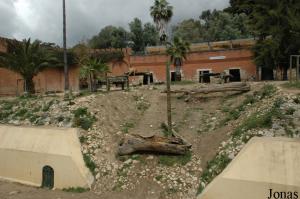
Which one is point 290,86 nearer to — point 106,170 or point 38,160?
point 106,170

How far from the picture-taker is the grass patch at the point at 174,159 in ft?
55.7

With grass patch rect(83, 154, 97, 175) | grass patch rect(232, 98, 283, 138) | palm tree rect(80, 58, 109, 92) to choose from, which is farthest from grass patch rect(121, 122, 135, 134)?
palm tree rect(80, 58, 109, 92)

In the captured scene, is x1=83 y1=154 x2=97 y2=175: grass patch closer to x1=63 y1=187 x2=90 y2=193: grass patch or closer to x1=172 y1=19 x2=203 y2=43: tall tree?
x1=63 y1=187 x2=90 y2=193: grass patch

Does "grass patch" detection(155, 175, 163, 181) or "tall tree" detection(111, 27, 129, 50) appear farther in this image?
"tall tree" detection(111, 27, 129, 50)

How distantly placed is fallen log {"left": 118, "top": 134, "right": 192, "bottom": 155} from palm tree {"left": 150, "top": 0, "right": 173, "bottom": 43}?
25830mm

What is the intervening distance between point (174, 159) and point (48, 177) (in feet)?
18.3

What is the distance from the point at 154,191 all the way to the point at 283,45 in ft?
59.0

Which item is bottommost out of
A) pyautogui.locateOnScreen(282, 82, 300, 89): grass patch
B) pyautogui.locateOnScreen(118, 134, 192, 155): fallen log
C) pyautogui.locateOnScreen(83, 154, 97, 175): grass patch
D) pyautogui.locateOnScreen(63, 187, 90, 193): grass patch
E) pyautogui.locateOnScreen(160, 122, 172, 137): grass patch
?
pyautogui.locateOnScreen(63, 187, 90, 193): grass patch

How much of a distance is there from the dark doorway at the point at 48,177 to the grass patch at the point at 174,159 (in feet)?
15.6

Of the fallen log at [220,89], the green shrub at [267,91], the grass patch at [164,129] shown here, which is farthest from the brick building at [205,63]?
the grass patch at [164,129]

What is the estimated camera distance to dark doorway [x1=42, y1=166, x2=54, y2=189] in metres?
18.1

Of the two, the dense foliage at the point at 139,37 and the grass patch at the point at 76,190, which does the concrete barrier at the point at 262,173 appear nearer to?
the grass patch at the point at 76,190

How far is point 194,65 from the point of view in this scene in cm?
4094

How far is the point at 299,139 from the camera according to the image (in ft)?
47.0
